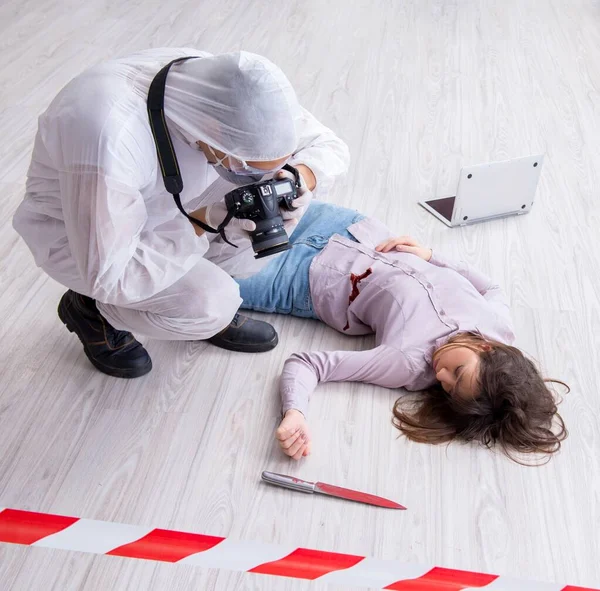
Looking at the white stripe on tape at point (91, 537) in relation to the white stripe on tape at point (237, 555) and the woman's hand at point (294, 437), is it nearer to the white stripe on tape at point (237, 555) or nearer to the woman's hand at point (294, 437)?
the white stripe on tape at point (237, 555)

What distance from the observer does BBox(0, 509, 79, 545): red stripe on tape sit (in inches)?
47.0

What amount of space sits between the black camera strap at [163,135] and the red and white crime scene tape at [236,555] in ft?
1.94

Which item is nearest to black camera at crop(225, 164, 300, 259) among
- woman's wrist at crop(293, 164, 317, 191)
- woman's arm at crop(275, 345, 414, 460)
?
woman's wrist at crop(293, 164, 317, 191)

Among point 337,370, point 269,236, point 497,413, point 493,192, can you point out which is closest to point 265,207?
point 269,236

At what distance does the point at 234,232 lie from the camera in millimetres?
1456

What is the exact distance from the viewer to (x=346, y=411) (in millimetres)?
1596

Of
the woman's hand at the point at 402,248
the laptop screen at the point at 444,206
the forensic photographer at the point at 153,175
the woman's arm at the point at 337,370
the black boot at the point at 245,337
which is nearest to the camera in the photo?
the forensic photographer at the point at 153,175

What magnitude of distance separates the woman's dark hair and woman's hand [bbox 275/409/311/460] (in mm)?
212

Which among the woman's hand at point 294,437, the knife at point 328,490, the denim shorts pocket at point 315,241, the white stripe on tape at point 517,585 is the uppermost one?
the denim shorts pocket at point 315,241

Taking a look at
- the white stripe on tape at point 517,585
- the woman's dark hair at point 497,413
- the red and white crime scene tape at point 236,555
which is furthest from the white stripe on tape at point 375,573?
the woman's dark hair at point 497,413

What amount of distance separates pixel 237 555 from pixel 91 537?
242 mm

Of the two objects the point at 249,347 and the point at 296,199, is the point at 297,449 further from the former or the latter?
the point at 296,199

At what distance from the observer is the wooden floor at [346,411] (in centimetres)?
135

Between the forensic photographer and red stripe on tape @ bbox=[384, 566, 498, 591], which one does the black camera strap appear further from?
red stripe on tape @ bbox=[384, 566, 498, 591]
